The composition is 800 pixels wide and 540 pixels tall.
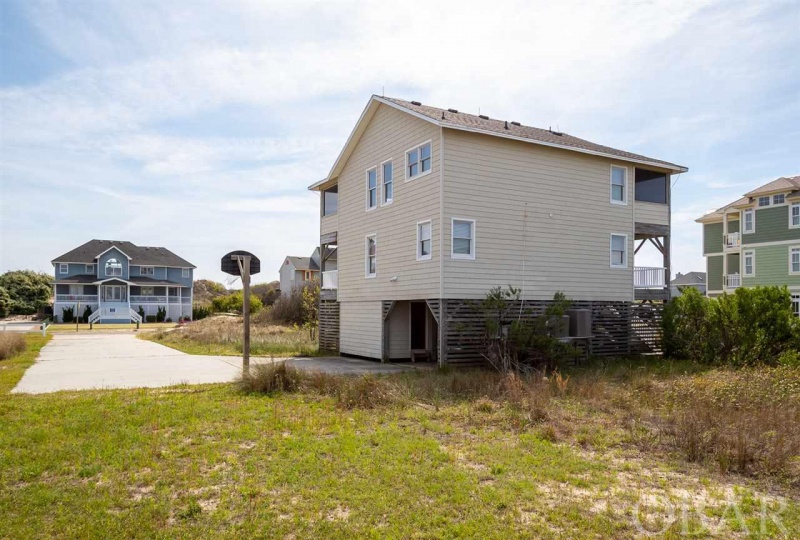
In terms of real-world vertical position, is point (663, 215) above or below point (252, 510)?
above

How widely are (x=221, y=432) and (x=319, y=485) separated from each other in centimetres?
277

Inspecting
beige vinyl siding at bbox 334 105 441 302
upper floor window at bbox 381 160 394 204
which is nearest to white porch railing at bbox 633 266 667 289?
beige vinyl siding at bbox 334 105 441 302

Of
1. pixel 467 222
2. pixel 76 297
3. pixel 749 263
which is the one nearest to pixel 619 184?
pixel 467 222

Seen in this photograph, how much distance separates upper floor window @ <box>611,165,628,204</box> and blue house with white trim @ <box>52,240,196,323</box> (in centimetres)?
4493

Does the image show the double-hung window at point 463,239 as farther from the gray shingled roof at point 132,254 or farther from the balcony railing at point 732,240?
the gray shingled roof at point 132,254

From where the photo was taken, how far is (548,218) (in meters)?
18.7

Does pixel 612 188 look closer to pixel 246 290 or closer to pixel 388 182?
pixel 388 182

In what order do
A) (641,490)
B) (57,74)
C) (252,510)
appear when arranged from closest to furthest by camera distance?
1. (252,510)
2. (641,490)
3. (57,74)

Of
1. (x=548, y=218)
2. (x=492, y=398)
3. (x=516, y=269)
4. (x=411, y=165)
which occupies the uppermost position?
(x=411, y=165)

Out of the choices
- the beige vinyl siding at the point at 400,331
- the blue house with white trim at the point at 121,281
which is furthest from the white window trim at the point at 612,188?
the blue house with white trim at the point at 121,281

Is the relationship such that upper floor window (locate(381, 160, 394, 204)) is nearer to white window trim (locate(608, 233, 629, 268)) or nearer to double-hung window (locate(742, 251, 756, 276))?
white window trim (locate(608, 233, 629, 268))

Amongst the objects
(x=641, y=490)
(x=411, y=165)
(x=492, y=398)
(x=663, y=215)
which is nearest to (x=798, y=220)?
(x=663, y=215)

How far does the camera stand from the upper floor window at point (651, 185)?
70.1 ft

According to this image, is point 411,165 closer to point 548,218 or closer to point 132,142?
point 548,218
